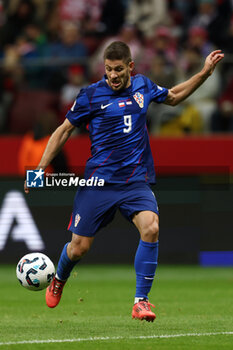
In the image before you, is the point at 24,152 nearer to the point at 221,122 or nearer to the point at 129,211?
the point at 221,122

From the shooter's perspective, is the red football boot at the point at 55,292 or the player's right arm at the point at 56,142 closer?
the player's right arm at the point at 56,142

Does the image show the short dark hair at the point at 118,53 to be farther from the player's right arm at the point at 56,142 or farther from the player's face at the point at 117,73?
the player's right arm at the point at 56,142

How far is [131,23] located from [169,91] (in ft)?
28.4

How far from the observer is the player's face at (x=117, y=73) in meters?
7.65

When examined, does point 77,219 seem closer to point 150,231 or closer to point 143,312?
point 150,231

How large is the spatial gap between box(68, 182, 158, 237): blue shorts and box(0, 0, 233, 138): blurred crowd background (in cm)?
623

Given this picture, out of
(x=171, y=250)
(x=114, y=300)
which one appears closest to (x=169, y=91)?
(x=114, y=300)

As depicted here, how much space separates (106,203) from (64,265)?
80 cm

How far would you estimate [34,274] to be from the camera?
815 cm

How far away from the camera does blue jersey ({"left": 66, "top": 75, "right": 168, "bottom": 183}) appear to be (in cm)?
789

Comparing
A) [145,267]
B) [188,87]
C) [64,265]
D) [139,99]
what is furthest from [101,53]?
[145,267]

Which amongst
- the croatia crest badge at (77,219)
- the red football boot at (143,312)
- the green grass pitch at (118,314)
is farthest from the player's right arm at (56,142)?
the red football boot at (143,312)

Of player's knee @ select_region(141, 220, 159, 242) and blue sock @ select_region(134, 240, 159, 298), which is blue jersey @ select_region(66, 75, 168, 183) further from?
blue sock @ select_region(134, 240, 159, 298)

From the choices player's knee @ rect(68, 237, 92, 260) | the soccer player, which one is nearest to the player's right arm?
the soccer player
